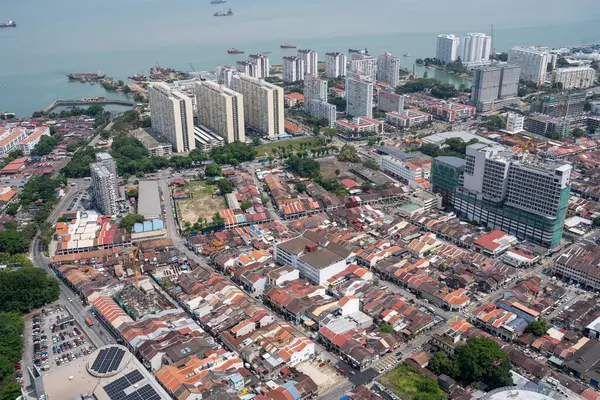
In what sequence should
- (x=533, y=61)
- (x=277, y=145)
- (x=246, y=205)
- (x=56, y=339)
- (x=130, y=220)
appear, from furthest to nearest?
(x=533, y=61) < (x=277, y=145) < (x=246, y=205) < (x=130, y=220) < (x=56, y=339)

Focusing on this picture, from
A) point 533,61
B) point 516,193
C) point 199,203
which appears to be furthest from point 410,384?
point 533,61

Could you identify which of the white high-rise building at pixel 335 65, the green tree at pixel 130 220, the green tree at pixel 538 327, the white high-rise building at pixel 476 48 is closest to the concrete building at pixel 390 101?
the white high-rise building at pixel 335 65

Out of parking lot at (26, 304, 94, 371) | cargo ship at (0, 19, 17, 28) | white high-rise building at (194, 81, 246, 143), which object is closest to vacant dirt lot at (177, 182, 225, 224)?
white high-rise building at (194, 81, 246, 143)

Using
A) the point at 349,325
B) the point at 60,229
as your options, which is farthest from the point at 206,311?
the point at 60,229

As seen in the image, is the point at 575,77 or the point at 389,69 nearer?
the point at 575,77

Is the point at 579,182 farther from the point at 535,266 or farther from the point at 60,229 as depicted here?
the point at 60,229

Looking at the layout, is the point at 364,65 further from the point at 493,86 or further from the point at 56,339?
the point at 56,339

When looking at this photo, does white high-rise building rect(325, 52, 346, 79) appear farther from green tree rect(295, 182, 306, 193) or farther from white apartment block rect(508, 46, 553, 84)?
green tree rect(295, 182, 306, 193)
